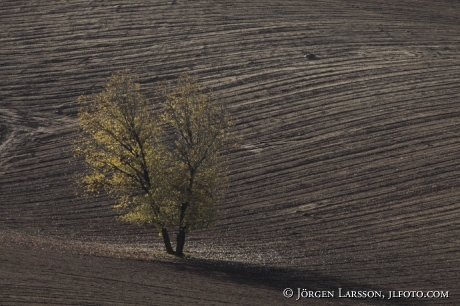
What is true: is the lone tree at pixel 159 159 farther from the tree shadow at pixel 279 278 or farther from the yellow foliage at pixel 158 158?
the tree shadow at pixel 279 278

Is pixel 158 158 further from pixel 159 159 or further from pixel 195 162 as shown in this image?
pixel 195 162

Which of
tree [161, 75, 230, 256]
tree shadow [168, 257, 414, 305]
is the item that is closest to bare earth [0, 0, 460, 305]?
tree shadow [168, 257, 414, 305]

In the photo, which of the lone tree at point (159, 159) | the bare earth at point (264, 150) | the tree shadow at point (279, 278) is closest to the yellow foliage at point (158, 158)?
the lone tree at point (159, 159)

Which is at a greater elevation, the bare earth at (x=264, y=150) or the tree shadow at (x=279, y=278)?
the bare earth at (x=264, y=150)

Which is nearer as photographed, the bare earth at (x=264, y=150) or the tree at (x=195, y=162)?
the bare earth at (x=264, y=150)

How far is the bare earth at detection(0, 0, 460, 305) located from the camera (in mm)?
26219

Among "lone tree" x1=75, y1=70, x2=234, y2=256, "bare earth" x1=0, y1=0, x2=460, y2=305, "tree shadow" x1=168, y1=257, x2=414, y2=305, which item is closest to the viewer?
"tree shadow" x1=168, y1=257, x2=414, y2=305

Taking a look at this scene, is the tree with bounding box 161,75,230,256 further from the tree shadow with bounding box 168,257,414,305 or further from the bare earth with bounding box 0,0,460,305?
the bare earth with bounding box 0,0,460,305

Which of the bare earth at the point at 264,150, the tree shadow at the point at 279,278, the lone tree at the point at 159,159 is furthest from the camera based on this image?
the lone tree at the point at 159,159

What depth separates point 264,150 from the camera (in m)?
41.0

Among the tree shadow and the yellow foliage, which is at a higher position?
the yellow foliage

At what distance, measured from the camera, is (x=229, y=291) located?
23.7 meters

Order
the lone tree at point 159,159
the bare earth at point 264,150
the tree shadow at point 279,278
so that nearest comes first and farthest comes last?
1. the tree shadow at point 279,278
2. the bare earth at point 264,150
3. the lone tree at point 159,159

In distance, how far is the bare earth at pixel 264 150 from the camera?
26219mm
